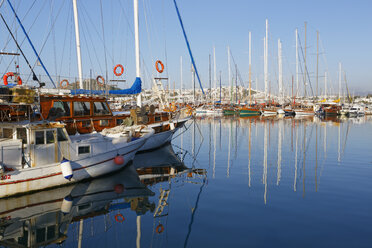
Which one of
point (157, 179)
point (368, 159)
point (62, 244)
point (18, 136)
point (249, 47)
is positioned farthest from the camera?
point (249, 47)

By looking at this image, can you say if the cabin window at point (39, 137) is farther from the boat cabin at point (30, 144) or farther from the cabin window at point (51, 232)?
the cabin window at point (51, 232)

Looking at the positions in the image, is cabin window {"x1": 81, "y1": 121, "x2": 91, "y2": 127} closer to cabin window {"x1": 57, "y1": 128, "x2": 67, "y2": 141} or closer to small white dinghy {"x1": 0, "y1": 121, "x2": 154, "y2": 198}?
small white dinghy {"x1": 0, "y1": 121, "x2": 154, "y2": 198}

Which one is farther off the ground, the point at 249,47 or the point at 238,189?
the point at 249,47

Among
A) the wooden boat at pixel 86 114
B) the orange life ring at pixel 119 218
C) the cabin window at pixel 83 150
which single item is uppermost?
the wooden boat at pixel 86 114

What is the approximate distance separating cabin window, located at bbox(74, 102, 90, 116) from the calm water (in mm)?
4768

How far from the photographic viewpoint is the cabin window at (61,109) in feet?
63.2

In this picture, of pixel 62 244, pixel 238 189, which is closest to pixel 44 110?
pixel 62 244

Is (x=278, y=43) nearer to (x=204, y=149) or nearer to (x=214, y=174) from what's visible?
(x=204, y=149)

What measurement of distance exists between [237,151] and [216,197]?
12.7m

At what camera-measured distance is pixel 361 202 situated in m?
13.3

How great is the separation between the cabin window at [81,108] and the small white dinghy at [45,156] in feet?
10.5

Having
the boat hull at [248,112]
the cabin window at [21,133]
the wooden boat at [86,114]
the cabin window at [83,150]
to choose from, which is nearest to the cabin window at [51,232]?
the cabin window at [83,150]

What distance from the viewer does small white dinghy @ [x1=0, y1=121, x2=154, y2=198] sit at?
549 inches

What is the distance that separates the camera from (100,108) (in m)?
22.2
